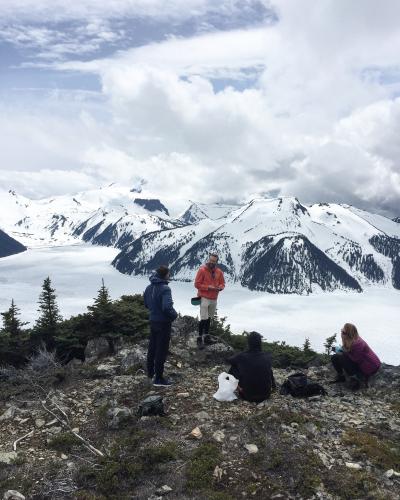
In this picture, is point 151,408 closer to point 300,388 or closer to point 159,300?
point 159,300

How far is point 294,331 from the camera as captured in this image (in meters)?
191

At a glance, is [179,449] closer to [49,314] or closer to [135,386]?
[135,386]

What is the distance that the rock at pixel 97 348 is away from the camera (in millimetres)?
18461

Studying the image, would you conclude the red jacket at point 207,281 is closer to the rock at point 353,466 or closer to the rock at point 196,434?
the rock at point 196,434

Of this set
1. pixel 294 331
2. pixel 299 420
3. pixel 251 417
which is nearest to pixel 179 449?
pixel 251 417

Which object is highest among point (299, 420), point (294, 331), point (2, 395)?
point (299, 420)

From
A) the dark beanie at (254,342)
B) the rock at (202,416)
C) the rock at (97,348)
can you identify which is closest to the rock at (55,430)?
the rock at (202,416)

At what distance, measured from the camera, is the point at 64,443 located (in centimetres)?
911

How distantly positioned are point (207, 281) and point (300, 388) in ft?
19.7

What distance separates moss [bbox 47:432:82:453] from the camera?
897cm

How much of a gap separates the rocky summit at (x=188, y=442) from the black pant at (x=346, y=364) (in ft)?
2.03

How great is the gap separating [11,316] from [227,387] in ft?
54.1

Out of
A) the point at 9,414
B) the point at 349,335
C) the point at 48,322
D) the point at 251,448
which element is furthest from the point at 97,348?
the point at 251,448

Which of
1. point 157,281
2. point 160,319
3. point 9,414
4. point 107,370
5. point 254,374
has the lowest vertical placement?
point 9,414
